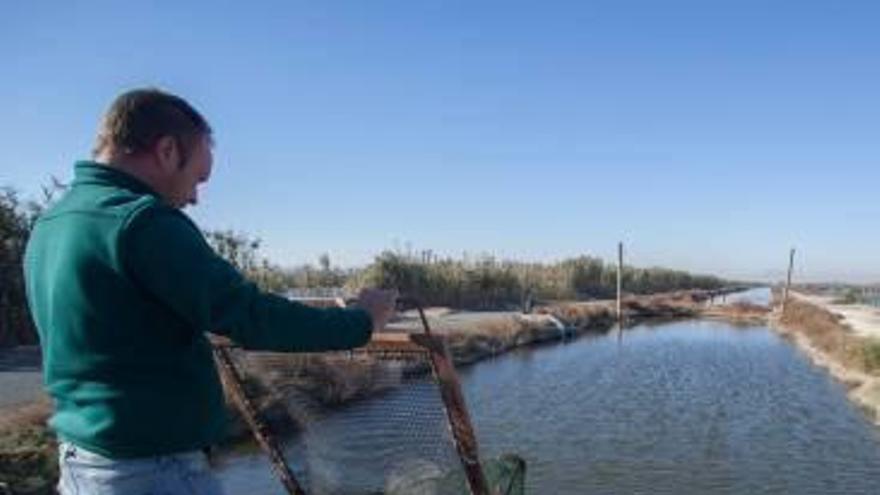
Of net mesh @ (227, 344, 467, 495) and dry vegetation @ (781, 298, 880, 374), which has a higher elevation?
net mesh @ (227, 344, 467, 495)

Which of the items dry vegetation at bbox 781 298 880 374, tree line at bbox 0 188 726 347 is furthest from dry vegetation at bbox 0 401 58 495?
dry vegetation at bbox 781 298 880 374

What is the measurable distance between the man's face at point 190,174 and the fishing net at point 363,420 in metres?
1.23

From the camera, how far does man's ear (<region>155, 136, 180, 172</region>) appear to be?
2.51 m

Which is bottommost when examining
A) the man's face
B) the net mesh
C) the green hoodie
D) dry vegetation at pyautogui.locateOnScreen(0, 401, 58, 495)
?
dry vegetation at pyautogui.locateOnScreen(0, 401, 58, 495)

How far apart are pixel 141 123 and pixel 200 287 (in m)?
0.43

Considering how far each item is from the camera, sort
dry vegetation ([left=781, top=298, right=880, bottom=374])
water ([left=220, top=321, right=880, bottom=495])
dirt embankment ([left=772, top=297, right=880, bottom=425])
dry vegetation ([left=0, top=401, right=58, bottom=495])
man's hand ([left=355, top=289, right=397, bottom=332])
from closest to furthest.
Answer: man's hand ([left=355, top=289, right=397, bottom=332]) < dry vegetation ([left=0, top=401, right=58, bottom=495]) < water ([left=220, top=321, right=880, bottom=495]) < dirt embankment ([left=772, top=297, right=880, bottom=425]) < dry vegetation ([left=781, top=298, right=880, bottom=374])

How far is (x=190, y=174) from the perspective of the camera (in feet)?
8.46

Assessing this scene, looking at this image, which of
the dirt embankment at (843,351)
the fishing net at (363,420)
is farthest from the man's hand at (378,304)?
the dirt embankment at (843,351)

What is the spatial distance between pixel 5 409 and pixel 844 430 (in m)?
15.1

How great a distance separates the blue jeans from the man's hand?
0.49m

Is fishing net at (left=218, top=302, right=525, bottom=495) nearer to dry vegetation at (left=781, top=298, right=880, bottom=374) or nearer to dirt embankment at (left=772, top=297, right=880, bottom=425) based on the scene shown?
dirt embankment at (left=772, top=297, right=880, bottom=425)

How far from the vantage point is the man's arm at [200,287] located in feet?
7.49

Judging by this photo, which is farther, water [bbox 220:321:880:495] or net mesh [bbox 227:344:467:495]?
water [bbox 220:321:880:495]

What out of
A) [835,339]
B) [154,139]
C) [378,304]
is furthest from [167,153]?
[835,339]
